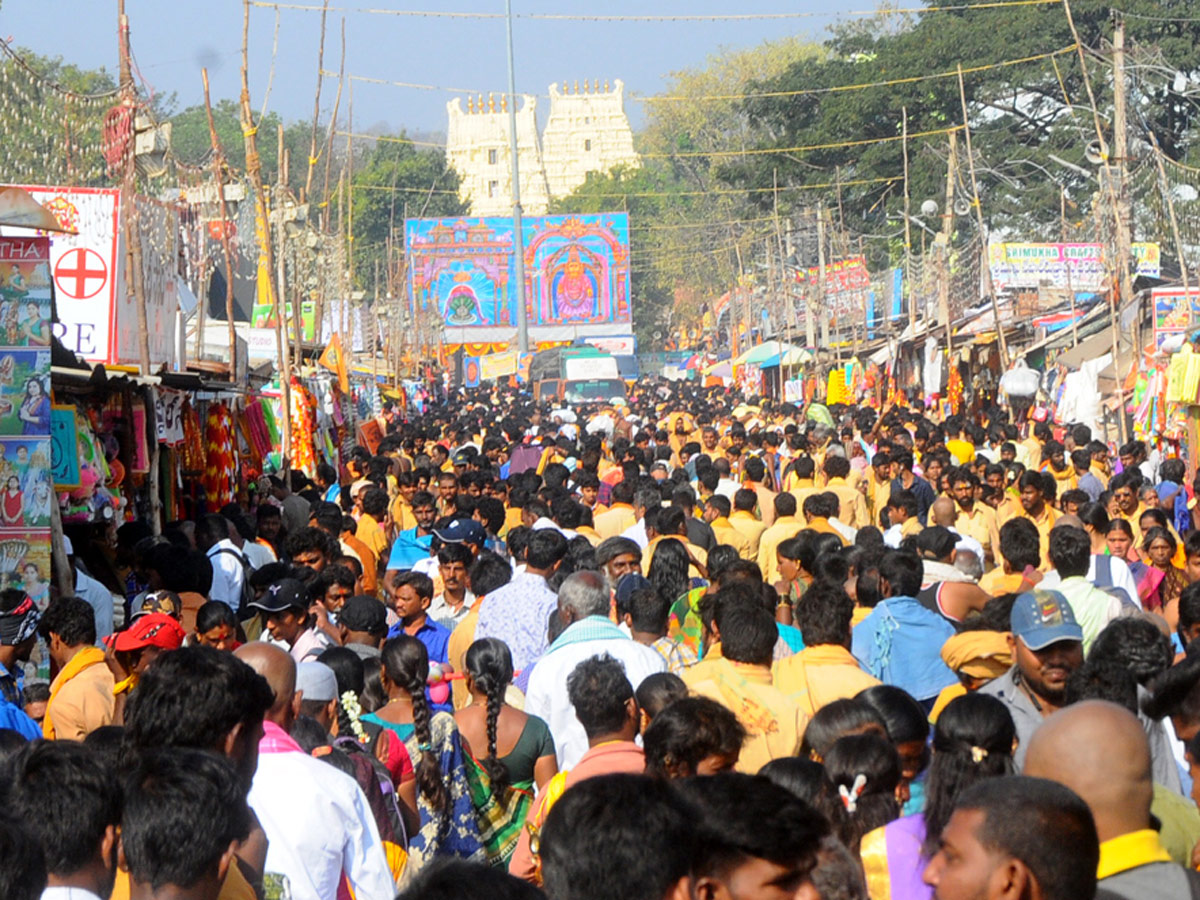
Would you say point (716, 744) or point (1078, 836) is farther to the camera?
point (716, 744)

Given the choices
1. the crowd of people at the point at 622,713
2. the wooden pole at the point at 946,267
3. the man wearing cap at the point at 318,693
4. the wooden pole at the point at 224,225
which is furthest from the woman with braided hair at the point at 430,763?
the wooden pole at the point at 946,267

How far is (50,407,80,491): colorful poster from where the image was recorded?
919 centimetres

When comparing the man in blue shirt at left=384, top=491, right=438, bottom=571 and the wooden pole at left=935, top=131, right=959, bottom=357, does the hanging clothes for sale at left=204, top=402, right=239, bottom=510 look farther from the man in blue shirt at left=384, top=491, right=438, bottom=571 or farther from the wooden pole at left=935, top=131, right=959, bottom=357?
the wooden pole at left=935, top=131, right=959, bottom=357

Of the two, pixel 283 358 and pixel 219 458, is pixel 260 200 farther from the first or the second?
pixel 219 458

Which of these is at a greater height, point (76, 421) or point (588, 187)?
point (588, 187)

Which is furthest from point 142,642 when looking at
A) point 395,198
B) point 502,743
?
point 395,198

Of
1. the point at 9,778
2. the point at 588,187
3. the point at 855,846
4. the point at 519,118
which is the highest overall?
the point at 519,118

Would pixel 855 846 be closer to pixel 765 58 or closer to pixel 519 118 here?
pixel 765 58

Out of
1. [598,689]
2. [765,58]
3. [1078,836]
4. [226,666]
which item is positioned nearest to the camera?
[1078,836]

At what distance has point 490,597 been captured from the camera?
7.35 m

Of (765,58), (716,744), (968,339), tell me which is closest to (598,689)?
(716,744)

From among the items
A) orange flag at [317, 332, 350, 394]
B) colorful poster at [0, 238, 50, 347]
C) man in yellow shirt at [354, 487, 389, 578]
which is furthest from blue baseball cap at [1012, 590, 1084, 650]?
orange flag at [317, 332, 350, 394]

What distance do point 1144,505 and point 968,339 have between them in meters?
18.4

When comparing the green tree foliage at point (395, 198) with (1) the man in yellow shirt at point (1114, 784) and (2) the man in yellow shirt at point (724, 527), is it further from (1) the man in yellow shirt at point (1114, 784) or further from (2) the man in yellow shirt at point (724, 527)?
(1) the man in yellow shirt at point (1114, 784)
